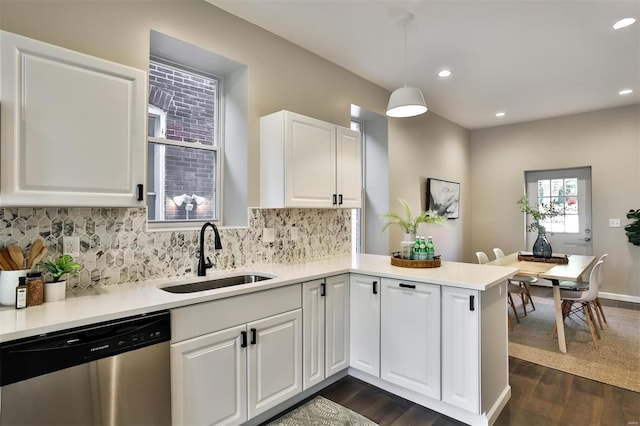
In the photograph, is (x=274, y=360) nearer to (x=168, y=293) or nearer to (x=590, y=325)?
(x=168, y=293)

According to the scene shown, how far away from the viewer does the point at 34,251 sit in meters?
1.70

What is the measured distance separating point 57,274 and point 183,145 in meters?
1.28

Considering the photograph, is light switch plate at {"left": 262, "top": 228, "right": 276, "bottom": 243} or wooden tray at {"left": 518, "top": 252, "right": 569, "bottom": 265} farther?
wooden tray at {"left": 518, "top": 252, "right": 569, "bottom": 265}

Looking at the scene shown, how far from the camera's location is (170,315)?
5.49 feet

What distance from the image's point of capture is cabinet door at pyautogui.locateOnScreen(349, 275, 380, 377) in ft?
8.34

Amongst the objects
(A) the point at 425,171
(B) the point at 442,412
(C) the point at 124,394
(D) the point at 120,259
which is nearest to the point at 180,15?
(D) the point at 120,259

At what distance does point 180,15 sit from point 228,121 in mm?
816

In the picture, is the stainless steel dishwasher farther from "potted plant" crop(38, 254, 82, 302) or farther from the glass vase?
the glass vase

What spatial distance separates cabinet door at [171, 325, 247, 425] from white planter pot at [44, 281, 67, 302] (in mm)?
594

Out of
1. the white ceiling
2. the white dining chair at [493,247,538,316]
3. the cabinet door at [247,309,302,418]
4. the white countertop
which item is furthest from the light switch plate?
the white dining chair at [493,247,538,316]

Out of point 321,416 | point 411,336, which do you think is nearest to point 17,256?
point 321,416

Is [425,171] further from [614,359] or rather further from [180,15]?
[180,15]

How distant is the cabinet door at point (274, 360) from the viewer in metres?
2.04

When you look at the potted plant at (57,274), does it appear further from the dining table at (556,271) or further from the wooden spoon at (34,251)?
the dining table at (556,271)
